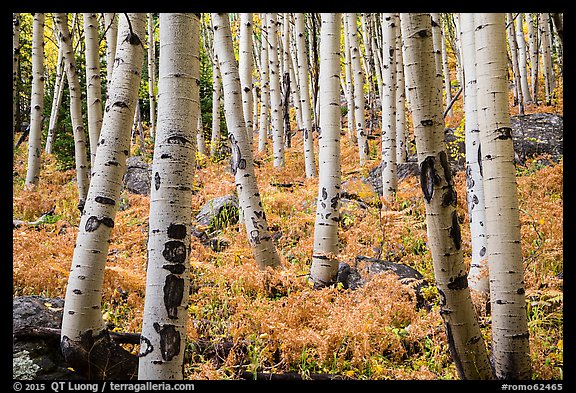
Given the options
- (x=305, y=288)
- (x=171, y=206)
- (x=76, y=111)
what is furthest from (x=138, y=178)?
(x=171, y=206)

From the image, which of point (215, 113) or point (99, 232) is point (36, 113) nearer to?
point (215, 113)

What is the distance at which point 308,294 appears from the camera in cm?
462

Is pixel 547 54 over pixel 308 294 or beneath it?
over

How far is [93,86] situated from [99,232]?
12.8ft

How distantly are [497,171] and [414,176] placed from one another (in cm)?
671

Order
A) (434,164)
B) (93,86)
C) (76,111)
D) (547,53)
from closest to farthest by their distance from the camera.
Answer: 1. (434,164)
2. (93,86)
3. (76,111)
4. (547,53)

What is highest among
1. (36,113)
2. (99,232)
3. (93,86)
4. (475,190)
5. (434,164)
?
(36,113)

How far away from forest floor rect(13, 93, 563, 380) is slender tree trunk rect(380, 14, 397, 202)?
35cm

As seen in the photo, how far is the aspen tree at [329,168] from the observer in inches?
201

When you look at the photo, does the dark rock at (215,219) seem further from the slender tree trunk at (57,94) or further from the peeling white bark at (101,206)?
the slender tree trunk at (57,94)

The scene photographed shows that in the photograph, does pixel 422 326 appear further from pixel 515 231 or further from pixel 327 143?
pixel 327 143

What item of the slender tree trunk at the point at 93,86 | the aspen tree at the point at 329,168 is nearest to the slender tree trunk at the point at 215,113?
the slender tree trunk at the point at 93,86

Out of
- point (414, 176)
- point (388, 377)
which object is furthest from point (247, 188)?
point (414, 176)

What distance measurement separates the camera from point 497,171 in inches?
116
